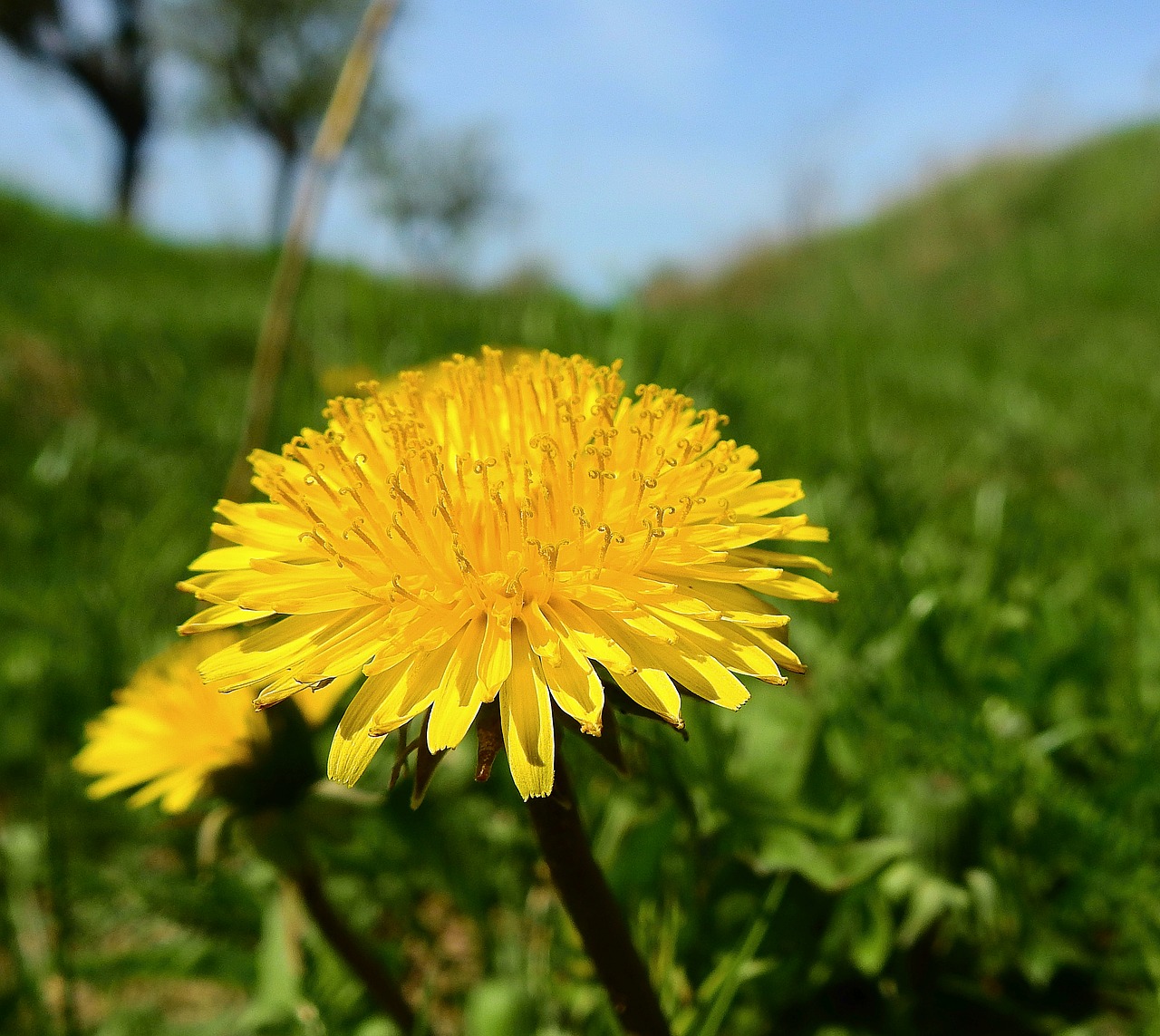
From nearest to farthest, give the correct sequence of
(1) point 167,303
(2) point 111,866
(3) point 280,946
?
(3) point 280,946, (2) point 111,866, (1) point 167,303

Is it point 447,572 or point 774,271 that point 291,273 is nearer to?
point 447,572

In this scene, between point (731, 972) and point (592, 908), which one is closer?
point (592, 908)

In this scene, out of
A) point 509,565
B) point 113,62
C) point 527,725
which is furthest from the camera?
point 113,62

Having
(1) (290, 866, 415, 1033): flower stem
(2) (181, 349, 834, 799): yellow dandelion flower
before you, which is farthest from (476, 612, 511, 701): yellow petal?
(1) (290, 866, 415, 1033): flower stem

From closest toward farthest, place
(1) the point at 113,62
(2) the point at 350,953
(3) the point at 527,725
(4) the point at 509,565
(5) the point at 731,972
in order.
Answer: (3) the point at 527,725 < (4) the point at 509,565 < (5) the point at 731,972 < (2) the point at 350,953 < (1) the point at 113,62

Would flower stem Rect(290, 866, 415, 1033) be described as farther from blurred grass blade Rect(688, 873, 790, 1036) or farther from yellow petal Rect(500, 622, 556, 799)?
yellow petal Rect(500, 622, 556, 799)

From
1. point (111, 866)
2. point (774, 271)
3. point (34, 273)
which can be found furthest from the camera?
point (774, 271)

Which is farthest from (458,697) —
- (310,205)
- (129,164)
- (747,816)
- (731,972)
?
(129,164)

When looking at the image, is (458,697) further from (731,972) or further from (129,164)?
A: (129,164)

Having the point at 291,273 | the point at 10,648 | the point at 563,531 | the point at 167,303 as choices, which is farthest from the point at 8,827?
the point at 167,303
